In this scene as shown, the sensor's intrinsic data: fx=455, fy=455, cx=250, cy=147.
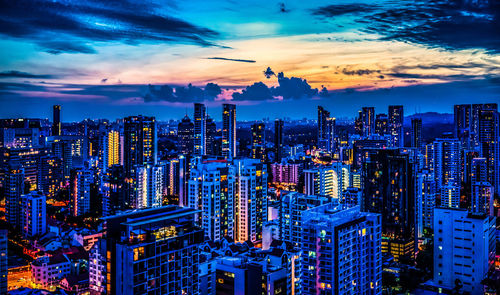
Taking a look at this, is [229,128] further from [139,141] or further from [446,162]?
[446,162]

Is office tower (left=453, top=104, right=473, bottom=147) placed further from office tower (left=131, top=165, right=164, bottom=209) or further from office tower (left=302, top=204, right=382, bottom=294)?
office tower (left=302, top=204, right=382, bottom=294)

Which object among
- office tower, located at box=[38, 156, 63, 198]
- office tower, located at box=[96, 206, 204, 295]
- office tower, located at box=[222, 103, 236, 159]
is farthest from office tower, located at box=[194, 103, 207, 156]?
office tower, located at box=[96, 206, 204, 295]

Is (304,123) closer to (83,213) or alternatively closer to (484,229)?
(83,213)

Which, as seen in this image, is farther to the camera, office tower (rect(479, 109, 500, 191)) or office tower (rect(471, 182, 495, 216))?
office tower (rect(479, 109, 500, 191))

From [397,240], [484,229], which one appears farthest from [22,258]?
[484,229]

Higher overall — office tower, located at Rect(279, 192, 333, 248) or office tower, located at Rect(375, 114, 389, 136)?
office tower, located at Rect(375, 114, 389, 136)

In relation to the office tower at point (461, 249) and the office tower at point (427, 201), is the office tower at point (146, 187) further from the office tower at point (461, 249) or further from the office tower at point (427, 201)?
the office tower at point (461, 249)

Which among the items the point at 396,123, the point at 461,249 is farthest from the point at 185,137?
the point at 461,249
